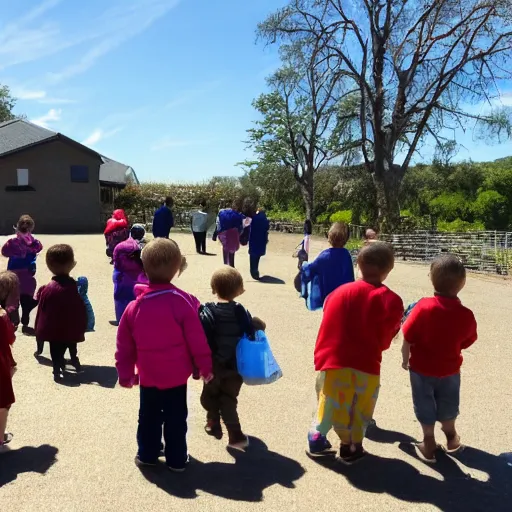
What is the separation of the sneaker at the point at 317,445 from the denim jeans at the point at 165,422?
88cm

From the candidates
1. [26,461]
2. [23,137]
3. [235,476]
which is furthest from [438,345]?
[23,137]

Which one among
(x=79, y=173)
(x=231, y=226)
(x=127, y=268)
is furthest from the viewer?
(x=79, y=173)

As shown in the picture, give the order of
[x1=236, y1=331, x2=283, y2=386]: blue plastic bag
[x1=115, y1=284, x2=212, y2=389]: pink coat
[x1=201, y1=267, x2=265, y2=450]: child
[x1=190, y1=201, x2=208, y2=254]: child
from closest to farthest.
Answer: [x1=115, y1=284, x2=212, y2=389]: pink coat → [x1=236, y1=331, x2=283, y2=386]: blue plastic bag → [x1=201, y1=267, x2=265, y2=450]: child → [x1=190, y1=201, x2=208, y2=254]: child

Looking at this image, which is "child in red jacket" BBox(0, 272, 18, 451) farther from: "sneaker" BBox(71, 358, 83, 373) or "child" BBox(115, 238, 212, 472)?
"sneaker" BBox(71, 358, 83, 373)

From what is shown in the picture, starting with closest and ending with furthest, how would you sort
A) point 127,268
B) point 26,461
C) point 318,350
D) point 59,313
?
point 26,461
point 318,350
point 59,313
point 127,268

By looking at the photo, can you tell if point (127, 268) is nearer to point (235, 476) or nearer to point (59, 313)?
point (59, 313)

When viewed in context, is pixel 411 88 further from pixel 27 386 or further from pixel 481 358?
pixel 27 386

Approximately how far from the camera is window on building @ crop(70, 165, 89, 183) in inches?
1043

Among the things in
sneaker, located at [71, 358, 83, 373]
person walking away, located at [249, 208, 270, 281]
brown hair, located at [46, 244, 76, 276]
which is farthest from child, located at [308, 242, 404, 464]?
person walking away, located at [249, 208, 270, 281]

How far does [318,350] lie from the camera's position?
3.63m

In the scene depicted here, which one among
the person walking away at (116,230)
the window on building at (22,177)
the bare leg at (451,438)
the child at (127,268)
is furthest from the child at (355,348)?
the window on building at (22,177)

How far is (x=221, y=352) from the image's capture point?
11.9ft

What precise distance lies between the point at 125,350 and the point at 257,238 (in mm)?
8163

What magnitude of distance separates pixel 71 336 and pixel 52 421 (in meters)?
1.05
